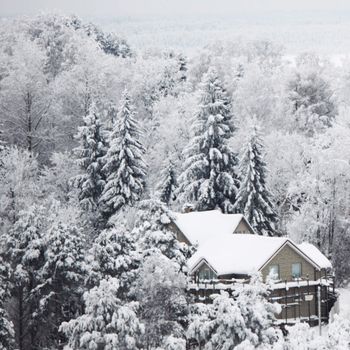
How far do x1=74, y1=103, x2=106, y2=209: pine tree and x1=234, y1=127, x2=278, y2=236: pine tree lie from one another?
12004 millimetres

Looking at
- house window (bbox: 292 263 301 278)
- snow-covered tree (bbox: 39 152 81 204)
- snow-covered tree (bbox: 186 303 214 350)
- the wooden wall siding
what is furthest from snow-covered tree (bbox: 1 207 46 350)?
snow-covered tree (bbox: 39 152 81 204)

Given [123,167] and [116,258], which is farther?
[123,167]

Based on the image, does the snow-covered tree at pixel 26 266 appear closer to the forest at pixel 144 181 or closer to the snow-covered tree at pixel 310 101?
the forest at pixel 144 181

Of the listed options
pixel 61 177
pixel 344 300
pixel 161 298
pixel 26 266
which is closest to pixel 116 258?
pixel 161 298

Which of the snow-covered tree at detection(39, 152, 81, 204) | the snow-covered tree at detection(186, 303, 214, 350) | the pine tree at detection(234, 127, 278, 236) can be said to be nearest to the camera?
the snow-covered tree at detection(186, 303, 214, 350)

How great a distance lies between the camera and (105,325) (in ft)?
99.2

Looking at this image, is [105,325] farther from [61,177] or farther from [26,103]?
[26,103]

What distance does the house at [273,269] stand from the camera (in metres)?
44.5

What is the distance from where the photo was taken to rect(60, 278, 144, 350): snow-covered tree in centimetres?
2955

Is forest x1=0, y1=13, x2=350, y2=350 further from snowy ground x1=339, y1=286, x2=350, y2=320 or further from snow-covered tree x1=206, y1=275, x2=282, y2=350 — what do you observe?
snowy ground x1=339, y1=286, x2=350, y2=320

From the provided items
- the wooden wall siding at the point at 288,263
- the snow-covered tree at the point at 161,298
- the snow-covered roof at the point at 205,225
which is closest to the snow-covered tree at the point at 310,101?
the snow-covered roof at the point at 205,225

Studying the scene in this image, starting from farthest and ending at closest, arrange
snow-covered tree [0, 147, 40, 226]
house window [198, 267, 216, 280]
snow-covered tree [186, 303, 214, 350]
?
snow-covered tree [0, 147, 40, 226]
house window [198, 267, 216, 280]
snow-covered tree [186, 303, 214, 350]

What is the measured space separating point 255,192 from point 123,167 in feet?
37.1

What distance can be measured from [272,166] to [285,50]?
49.5 metres
